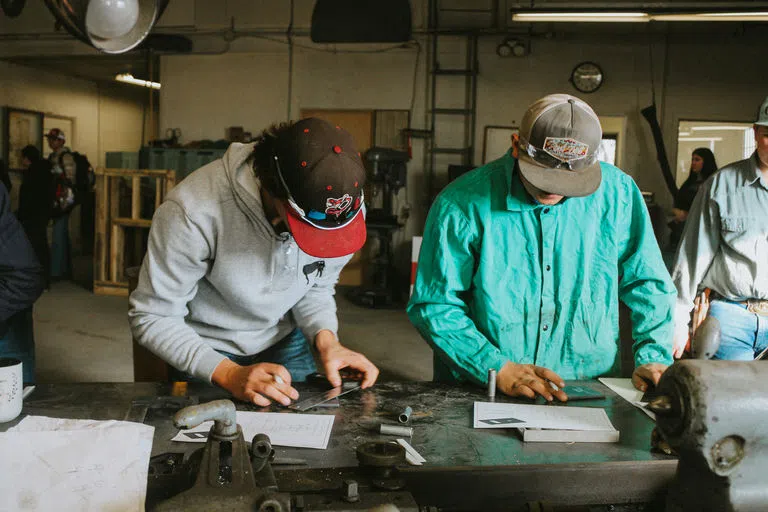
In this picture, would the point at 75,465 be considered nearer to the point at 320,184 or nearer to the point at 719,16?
the point at 320,184

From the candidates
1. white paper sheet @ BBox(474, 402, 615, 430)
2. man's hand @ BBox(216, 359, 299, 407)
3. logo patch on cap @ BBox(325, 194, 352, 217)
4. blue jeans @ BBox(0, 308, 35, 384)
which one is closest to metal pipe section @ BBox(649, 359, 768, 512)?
white paper sheet @ BBox(474, 402, 615, 430)

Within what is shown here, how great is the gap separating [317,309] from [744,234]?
1561 millimetres

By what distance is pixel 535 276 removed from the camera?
1768mm

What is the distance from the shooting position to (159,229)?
5.22ft

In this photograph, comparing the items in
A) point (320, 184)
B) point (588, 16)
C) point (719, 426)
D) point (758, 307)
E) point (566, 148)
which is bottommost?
point (758, 307)

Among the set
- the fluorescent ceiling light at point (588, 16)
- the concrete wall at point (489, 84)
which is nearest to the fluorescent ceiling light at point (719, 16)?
the fluorescent ceiling light at point (588, 16)

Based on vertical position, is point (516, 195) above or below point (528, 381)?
above

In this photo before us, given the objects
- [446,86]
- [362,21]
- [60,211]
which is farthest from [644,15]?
[60,211]

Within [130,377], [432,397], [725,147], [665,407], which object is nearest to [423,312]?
[432,397]

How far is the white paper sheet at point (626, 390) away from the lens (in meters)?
1.61

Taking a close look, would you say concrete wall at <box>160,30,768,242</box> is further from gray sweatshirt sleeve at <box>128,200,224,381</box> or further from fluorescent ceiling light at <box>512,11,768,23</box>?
gray sweatshirt sleeve at <box>128,200,224,381</box>

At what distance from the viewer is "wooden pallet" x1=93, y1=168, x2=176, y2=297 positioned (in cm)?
640

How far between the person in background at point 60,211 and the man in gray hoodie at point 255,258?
5.33m

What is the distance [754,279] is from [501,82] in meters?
5.12
